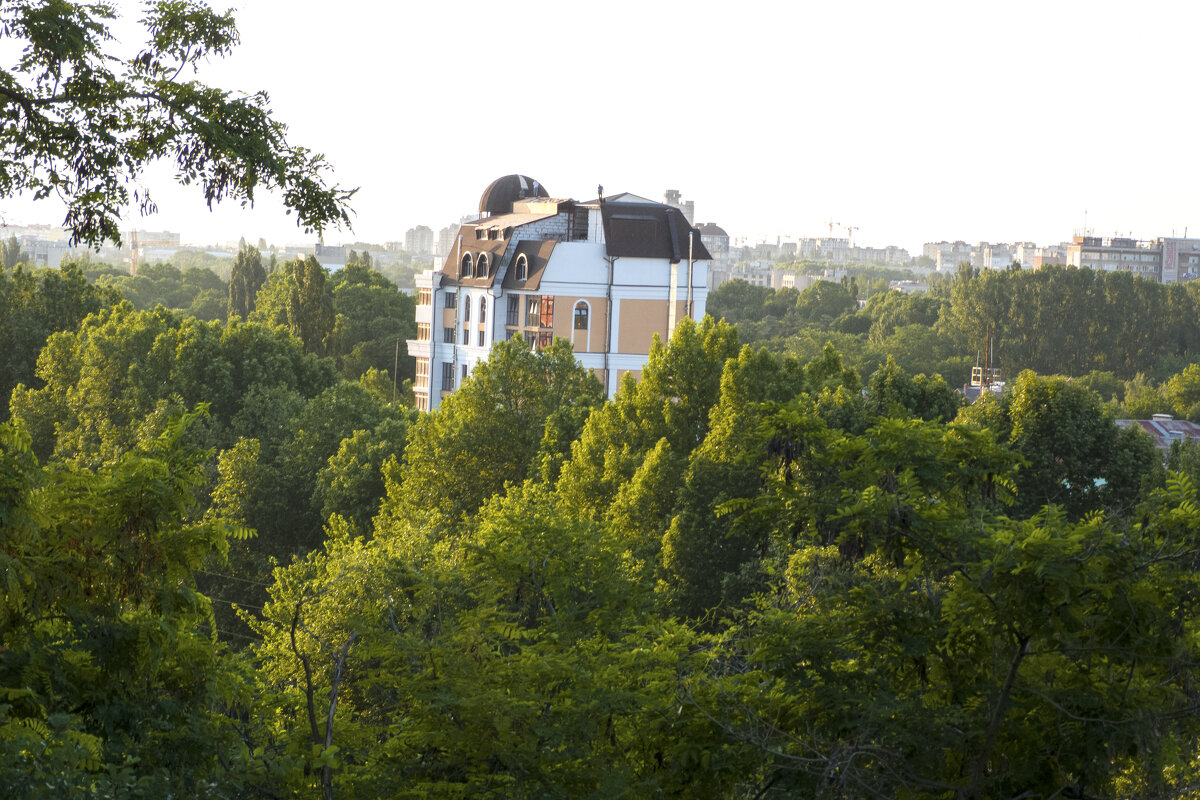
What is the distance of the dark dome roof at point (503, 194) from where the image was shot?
67312 mm

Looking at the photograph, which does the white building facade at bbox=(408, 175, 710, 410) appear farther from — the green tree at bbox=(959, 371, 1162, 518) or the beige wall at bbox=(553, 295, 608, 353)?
the green tree at bbox=(959, 371, 1162, 518)

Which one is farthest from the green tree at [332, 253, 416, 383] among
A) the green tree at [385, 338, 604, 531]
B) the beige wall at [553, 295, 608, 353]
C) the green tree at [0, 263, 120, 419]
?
the green tree at [385, 338, 604, 531]

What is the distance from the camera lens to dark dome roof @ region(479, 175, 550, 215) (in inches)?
Answer: 2650

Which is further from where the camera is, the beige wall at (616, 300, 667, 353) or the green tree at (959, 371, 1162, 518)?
the beige wall at (616, 300, 667, 353)

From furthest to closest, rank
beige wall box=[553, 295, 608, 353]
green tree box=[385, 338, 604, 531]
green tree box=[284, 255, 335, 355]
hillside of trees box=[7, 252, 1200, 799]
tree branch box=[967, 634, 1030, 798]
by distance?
green tree box=[284, 255, 335, 355], beige wall box=[553, 295, 608, 353], green tree box=[385, 338, 604, 531], tree branch box=[967, 634, 1030, 798], hillside of trees box=[7, 252, 1200, 799]

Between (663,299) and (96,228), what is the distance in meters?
46.9

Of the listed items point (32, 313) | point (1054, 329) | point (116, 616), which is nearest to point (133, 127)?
point (116, 616)

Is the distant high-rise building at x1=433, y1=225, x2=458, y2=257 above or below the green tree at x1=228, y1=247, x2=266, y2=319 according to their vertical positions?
above

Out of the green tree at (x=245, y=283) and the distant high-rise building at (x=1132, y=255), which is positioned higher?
the distant high-rise building at (x=1132, y=255)

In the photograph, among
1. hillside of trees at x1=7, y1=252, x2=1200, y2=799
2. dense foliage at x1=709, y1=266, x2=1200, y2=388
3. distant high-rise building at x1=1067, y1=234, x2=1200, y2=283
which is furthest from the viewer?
distant high-rise building at x1=1067, y1=234, x2=1200, y2=283

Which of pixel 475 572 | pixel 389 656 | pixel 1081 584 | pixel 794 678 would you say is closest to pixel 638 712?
pixel 794 678

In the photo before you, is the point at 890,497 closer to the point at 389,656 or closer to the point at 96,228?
the point at 389,656

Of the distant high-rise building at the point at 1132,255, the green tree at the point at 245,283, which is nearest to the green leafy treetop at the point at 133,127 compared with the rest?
the green tree at the point at 245,283

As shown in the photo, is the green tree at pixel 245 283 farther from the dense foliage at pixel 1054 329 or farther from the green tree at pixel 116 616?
the green tree at pixel 116 616
